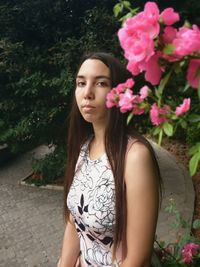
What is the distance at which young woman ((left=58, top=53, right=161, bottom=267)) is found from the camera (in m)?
1.62

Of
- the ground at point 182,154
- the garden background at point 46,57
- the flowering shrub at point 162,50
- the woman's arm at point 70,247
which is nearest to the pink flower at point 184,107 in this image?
the flowering shrub at point 162,50

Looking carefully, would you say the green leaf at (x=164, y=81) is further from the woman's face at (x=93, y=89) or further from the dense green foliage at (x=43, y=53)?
the dense green foliage at (x=43, y=53)

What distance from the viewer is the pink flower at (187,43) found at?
74 cm

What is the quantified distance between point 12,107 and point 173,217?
280 cm

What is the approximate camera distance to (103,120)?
1799 millimetres

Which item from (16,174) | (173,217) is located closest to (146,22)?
(173,217)

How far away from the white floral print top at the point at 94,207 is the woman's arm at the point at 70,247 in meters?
0.15

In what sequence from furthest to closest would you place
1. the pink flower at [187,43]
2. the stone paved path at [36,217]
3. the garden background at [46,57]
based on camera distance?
the garden background at [46,57], the stone paved path at [36,217], the pink flower at [187,43]

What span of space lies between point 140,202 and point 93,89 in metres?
0.52

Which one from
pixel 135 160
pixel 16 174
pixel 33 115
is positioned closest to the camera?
pixel 135 160

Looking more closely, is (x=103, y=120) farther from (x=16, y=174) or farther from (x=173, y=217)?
(x=16, y=174)

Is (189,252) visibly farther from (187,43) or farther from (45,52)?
(45,52)

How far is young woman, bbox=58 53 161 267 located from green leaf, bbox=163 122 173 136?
29.4 inches

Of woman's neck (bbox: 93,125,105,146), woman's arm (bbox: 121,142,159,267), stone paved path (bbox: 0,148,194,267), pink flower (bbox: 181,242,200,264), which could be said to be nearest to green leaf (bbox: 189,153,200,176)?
woman's arm (bbox: 121,142,159,267)
